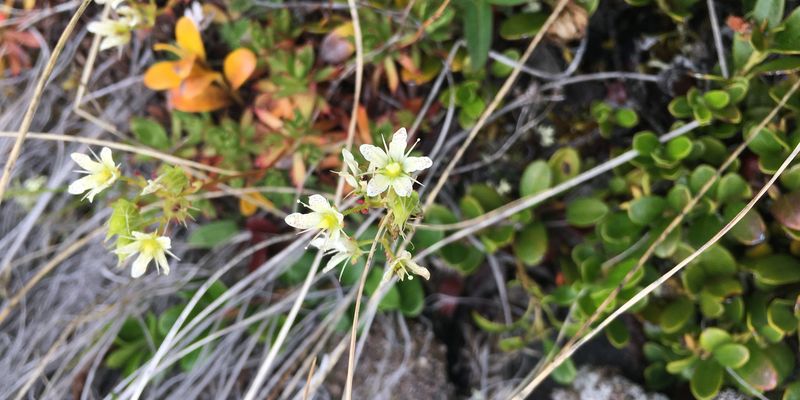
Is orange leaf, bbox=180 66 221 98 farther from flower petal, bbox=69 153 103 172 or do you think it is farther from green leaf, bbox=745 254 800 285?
green leaf, bbox=745 254 800 285

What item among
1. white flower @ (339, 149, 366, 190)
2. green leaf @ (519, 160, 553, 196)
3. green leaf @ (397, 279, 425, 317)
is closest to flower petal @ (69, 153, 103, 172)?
white flower @ (339, 149, 366, 190)

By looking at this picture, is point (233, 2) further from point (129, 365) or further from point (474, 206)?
point (129, 365)

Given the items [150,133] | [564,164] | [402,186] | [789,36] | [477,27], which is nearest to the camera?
[402,186]

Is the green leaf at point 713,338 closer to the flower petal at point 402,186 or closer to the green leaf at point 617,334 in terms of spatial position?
the green leaf at point 617,334

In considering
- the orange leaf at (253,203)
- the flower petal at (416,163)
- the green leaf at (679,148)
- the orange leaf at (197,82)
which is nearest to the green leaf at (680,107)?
the green leaf at (679,148)

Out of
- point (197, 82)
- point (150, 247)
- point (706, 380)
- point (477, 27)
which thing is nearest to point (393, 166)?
point (150, 247)

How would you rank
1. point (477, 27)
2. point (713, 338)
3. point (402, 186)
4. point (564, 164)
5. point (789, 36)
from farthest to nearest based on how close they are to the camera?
point (564, 164) → point (477, 27) → point (713, 338) → point (789, 36) → point (402, 186)

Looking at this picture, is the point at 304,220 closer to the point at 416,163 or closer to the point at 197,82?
the point at 416,163
